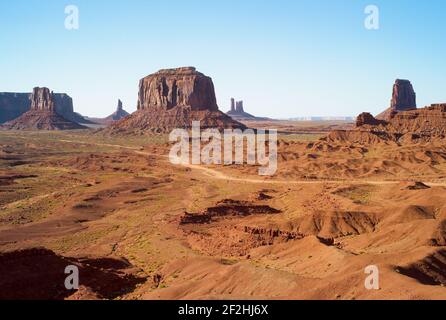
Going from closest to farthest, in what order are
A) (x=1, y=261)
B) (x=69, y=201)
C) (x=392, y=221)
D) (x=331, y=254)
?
1. (x=1, y=261)
2. (x=331, y=254)
3. (x=392, y=221)
4. (x=69, y=201)

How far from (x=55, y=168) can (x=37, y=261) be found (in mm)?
67660

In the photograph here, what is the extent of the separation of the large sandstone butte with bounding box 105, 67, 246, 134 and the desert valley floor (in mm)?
78175

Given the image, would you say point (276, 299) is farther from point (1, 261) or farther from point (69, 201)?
point (69, 201)

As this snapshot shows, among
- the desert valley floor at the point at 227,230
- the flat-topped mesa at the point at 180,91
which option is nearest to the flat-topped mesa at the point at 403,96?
the flat-topped mesa at the point at 180,91

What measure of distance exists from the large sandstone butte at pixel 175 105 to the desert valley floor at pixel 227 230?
→ 256 feet

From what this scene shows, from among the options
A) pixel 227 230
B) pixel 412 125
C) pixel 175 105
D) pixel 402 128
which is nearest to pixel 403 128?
pixel 402 128

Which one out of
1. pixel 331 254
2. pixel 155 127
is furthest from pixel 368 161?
pixel 155 127

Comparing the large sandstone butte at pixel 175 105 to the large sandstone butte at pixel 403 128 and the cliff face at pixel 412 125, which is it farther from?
the cliff face at pixel 412 125

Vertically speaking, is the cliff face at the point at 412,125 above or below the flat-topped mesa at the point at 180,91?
below

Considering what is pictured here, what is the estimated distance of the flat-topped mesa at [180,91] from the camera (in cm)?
17425

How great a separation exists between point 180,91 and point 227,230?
14010cm

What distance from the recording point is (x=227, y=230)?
41000 mm

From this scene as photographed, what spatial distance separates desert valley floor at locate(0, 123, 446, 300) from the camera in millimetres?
24562

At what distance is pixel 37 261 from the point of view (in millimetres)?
27562
